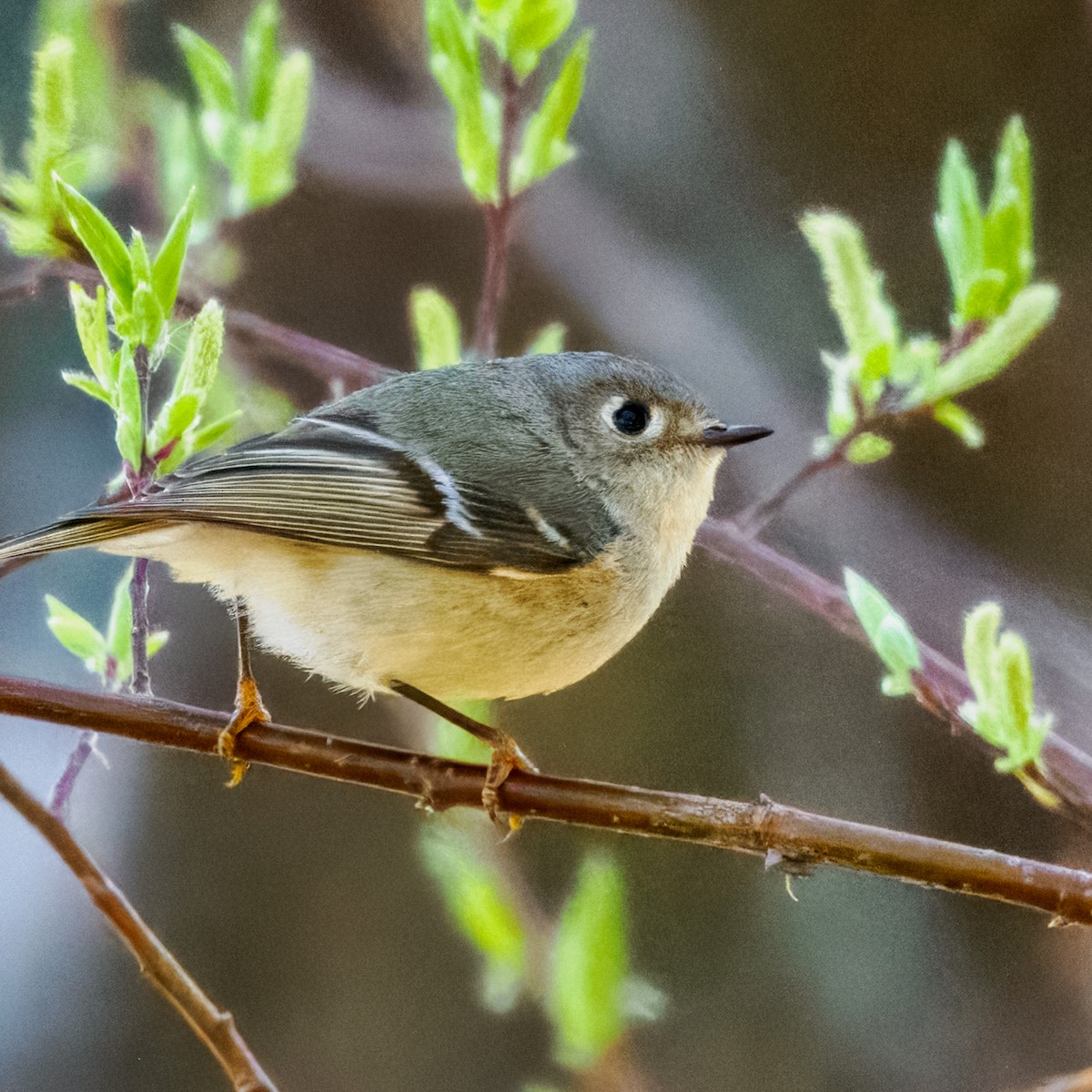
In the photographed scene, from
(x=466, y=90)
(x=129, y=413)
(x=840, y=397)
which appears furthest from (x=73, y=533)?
(x=840, y=397)

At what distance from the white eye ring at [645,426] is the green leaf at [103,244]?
0.35 meters

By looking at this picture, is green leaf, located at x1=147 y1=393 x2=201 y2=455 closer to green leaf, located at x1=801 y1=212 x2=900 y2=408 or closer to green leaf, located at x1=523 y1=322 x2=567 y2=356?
green leaf, located at x1=523 y1=322 x2=567 y2=356

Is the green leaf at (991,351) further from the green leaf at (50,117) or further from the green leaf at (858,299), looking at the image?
the green leaf at (50,117)

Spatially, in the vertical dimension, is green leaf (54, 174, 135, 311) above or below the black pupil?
above

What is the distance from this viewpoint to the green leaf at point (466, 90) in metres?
0.82

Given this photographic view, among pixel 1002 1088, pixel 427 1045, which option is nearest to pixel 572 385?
pixel 427 1045

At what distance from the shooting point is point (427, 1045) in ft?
2.73

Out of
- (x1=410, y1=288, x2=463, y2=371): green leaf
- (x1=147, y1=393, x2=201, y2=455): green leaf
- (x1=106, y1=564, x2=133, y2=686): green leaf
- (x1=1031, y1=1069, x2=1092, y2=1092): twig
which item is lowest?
(x1=1031, y1=1069, x2=1092, y2=1092): twig

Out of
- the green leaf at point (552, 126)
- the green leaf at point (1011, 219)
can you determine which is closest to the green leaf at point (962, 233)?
the green leaf at point (1011, 219)

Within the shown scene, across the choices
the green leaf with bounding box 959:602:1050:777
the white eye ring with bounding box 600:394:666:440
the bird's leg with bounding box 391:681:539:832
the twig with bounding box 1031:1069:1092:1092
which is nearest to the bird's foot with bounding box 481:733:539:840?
the bird's leg with bounding box 391:681:539:832

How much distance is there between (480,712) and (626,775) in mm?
136

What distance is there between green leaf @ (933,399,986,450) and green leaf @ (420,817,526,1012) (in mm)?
507

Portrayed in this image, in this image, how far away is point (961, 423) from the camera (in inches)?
34.0

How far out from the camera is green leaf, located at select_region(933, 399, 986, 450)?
85cm
